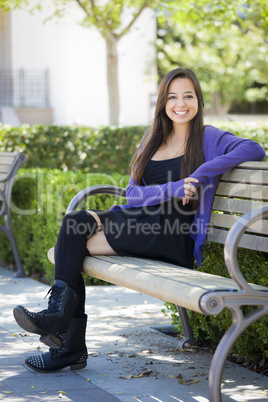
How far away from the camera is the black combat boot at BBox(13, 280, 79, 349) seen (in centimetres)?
299

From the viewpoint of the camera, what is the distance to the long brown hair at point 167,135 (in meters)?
3.48

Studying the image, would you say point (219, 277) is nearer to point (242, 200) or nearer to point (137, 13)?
point (242, 200)

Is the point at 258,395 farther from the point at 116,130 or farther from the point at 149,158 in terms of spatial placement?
the point at 116,130

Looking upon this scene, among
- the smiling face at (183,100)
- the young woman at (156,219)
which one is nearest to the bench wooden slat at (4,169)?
the young woman at (156,219)

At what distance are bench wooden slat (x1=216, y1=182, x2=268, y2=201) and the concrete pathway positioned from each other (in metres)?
0.87

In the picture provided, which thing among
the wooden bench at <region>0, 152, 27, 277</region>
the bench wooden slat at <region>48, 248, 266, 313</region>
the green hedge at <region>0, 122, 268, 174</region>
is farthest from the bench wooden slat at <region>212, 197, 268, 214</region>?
the green hedge at <region>0, 122, 268, 174</region>

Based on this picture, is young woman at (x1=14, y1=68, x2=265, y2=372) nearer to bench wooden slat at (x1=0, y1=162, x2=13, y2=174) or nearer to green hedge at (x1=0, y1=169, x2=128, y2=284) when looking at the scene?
green hedge at (x1=0, y1=169, x2=128, y2=284)

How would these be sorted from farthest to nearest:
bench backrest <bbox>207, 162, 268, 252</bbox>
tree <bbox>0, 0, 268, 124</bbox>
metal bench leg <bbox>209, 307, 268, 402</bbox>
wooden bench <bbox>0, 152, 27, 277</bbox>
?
1. tree <bbox>0, 0, 268, 124</bbox>
2. wooden bench <bbox>0, 152, 27, 277</bbox>
3. bench backrest <bbox>207, 162, 268, 252</bbox>
4. metal bench leg <bbox>209, 307, 268, 402</bbox>

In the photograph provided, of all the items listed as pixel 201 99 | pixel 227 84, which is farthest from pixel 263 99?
pixel 201 99

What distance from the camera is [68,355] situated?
326 centimetres

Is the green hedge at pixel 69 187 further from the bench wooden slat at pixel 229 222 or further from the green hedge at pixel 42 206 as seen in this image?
the bench wooden slat at pixel 229 222

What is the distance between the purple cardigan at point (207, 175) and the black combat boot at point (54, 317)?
0.67 metres

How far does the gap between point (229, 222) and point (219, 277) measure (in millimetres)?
392

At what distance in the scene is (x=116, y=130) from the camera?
28.3 ft
